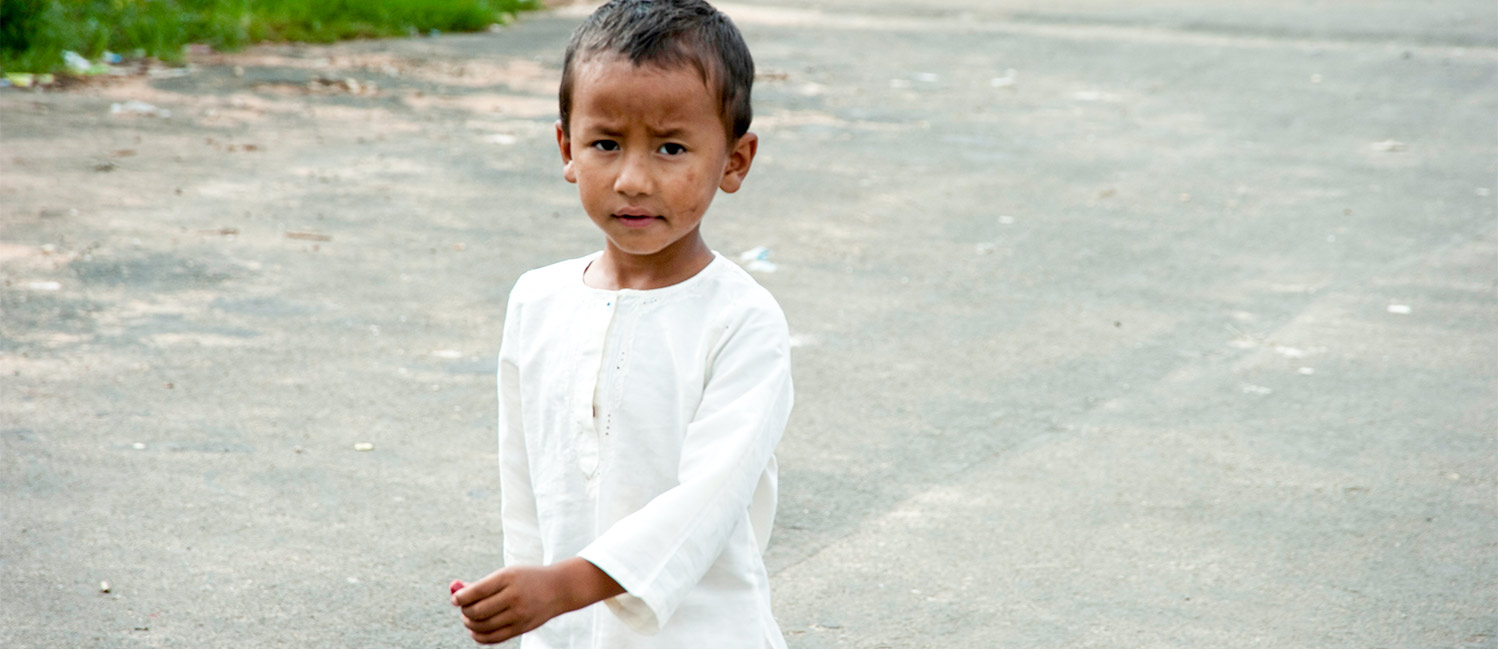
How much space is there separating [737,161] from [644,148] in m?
0.19

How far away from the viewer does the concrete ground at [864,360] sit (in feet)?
11.3

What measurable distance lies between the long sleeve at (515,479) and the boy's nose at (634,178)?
29 centimetres

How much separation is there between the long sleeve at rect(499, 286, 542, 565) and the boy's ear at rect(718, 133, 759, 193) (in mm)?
342

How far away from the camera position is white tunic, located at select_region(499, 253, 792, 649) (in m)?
1.92

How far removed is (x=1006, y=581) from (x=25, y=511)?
2318mm

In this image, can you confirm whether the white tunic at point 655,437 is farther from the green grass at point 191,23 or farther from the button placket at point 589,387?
the green grass at point 191,23

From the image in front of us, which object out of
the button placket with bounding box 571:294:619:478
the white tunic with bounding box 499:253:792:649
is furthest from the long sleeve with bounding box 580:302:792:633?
the button placket with bounding box 571:294:619:478

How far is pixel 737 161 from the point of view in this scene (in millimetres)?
2125

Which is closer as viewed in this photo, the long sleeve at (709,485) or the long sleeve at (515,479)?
the long sleeve at (709,485)

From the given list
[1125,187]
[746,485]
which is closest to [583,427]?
[746,485]

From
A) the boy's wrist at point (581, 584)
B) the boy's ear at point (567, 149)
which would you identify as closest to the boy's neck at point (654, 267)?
the boy's ear at point (567, 149)

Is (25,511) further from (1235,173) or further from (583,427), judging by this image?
(1235,173)

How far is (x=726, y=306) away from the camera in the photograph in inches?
79.3

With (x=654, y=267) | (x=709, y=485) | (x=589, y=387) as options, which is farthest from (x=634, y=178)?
(x=709, y=485)
